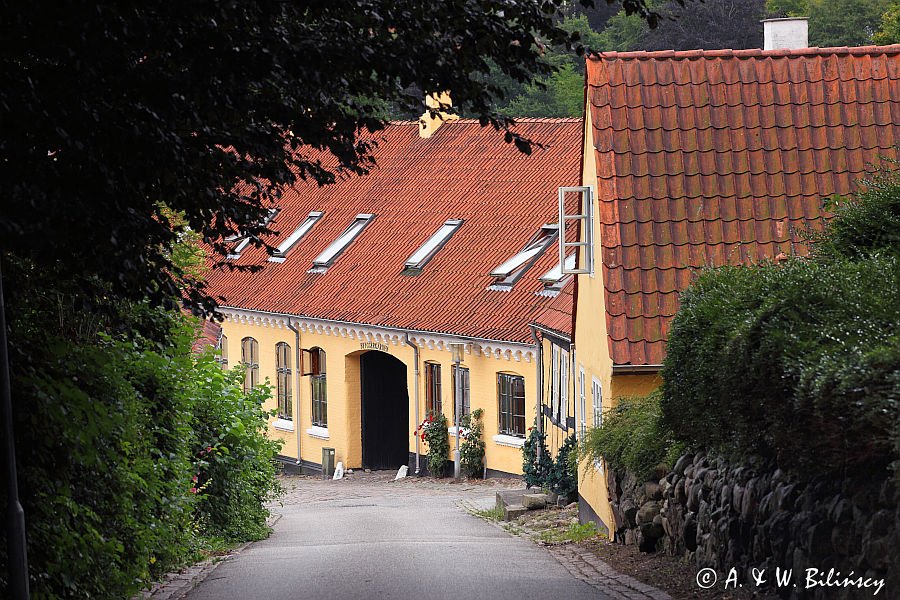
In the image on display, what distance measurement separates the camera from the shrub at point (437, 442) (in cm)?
3142

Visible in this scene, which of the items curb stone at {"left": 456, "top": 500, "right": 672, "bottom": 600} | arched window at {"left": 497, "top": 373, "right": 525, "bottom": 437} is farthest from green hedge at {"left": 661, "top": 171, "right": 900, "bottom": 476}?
arched window at {"left": 497, "top": 373, "right": 525, "bottom": 437}

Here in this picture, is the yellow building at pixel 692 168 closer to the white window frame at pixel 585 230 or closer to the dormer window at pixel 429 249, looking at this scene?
the white window frame at pixel 585 230

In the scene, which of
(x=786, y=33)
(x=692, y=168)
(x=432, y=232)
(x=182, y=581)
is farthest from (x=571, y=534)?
(x=432, y=232)

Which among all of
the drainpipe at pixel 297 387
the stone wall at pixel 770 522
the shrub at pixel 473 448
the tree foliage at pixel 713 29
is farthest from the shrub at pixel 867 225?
the tree foliage at pixel 713 29

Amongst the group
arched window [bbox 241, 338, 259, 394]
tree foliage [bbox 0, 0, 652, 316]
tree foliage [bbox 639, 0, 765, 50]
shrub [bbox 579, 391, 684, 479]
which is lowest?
shrub [bbox 579, 391, 684, 479]

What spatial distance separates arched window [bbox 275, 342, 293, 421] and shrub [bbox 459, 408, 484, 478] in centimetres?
788

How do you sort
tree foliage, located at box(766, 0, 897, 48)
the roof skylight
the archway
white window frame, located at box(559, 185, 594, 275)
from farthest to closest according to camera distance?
tree foliage, located at box(766, 0, 897, 48)
the archway
the roof skylight
white window frame, located at box(559, 185, 594, 275)

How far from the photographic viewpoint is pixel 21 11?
675 cm

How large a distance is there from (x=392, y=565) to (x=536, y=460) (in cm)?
1178

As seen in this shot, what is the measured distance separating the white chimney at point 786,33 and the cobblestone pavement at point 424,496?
317 inches

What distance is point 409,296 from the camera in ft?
107

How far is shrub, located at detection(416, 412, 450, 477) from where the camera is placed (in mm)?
31422

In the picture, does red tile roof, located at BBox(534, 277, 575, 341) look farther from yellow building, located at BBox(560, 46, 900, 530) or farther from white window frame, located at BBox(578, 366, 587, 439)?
yellow building, located at BBox(560, 46, 900, 530)

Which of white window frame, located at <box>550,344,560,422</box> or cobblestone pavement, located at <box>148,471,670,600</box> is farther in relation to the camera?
white window frame, located at <box>550,344,560,422</box>
